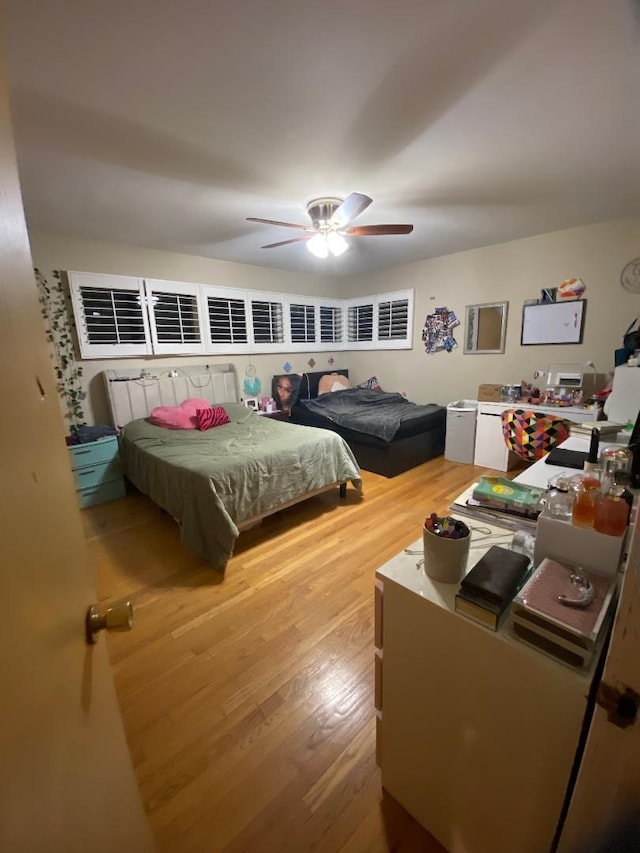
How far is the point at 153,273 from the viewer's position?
3.66 m

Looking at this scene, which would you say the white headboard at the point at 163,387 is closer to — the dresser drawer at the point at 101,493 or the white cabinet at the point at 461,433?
the dresser drawer at the point at 101,493

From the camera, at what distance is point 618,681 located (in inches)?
18.8

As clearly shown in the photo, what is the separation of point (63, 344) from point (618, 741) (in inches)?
162

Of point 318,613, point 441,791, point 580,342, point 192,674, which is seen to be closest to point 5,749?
point 441,791

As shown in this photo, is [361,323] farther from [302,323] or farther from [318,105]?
[318,105]

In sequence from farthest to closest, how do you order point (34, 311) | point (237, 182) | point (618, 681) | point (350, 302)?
point (350, 302)
point (237, 182)
point (34, 311)
point (618, 681)

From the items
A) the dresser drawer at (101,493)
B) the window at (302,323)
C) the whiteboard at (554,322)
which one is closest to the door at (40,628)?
the dresser drawer at (101,493)

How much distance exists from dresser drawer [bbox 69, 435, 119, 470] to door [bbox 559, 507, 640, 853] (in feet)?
11.4

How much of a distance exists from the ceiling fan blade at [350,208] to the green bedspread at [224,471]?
1.61 meters

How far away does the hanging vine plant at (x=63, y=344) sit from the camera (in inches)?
122

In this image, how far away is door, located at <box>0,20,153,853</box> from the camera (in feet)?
1.16

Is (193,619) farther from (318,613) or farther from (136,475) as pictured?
(136,475)

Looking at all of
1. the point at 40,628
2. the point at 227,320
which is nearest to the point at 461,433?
the point at 227,320

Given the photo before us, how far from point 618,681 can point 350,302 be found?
5.46m
